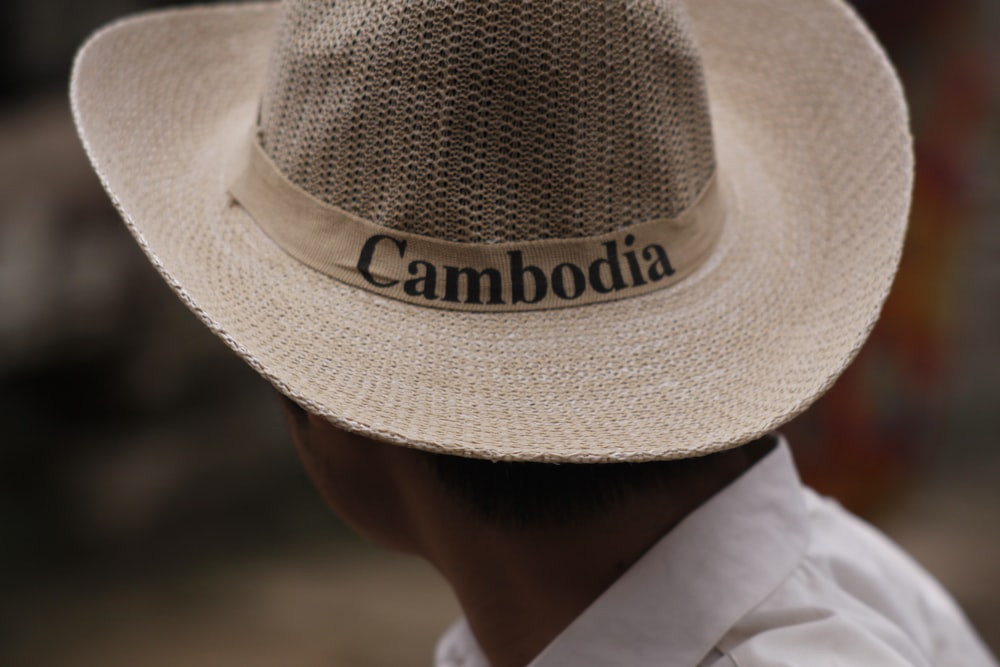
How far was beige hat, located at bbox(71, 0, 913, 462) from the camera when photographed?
0.97 m

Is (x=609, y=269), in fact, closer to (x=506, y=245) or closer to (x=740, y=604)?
(x=506, y=245)

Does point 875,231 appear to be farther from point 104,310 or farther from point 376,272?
point 104,310

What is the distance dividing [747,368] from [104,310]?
3.45 meters

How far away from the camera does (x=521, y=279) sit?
3.41 feet

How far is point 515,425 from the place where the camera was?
3.10 feet

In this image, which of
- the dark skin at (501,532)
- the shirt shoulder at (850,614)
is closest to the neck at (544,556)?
the dark skin at (501,532)

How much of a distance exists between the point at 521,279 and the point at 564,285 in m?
0.05

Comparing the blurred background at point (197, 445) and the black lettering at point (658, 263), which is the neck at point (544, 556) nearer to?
the black lettering at point (658, 263)

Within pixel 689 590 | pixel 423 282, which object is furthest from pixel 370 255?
pixel 689 590

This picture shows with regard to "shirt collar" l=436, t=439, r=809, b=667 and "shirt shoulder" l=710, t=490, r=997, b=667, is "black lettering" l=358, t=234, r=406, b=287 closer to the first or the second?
"shirt collar" l=436, t=439, r=809, b=667

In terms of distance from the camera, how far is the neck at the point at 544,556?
1153mm

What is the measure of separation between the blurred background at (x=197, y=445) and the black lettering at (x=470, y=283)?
9.80 ft

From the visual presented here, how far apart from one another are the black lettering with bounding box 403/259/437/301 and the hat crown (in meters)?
0.04

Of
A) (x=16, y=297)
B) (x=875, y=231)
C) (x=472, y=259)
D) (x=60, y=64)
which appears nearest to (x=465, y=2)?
(x=472, y=259)
